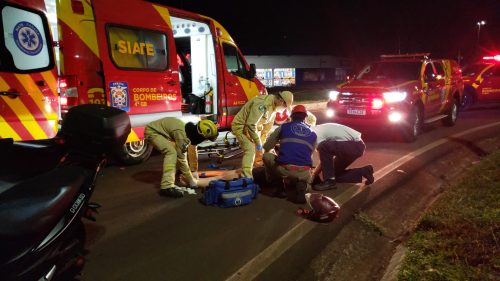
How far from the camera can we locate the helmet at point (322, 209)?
480cm

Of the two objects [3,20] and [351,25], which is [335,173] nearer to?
[3,20]

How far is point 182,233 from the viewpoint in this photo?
14.8 feet

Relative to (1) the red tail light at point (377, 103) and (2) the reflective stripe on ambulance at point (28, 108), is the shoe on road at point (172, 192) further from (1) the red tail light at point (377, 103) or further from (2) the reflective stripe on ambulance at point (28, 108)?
(1) the red tail light at point (377, 103)

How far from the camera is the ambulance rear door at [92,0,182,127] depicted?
6.70 meters

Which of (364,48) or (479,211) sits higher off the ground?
(364,48)

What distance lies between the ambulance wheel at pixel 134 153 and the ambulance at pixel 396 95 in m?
4.72

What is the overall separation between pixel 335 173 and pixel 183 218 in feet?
8.57

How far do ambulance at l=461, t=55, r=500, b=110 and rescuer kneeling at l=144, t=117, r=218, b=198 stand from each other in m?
13.2

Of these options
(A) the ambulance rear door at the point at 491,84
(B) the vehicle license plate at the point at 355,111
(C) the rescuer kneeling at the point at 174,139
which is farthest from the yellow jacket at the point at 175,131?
(A) the ambulance rear door at the point at 491,84

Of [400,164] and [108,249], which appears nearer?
[108,249]

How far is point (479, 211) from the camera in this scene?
4.95 m

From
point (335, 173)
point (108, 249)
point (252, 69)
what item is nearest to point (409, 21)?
point (252, 69)

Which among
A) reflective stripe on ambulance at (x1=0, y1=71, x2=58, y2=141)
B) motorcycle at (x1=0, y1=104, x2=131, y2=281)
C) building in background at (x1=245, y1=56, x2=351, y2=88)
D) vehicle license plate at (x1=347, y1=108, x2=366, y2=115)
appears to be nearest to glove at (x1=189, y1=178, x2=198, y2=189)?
reflective stripe on ambulance at (x1=0, y1=71, x2=58, y2=141)

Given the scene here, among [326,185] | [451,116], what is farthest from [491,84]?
[326,185]
